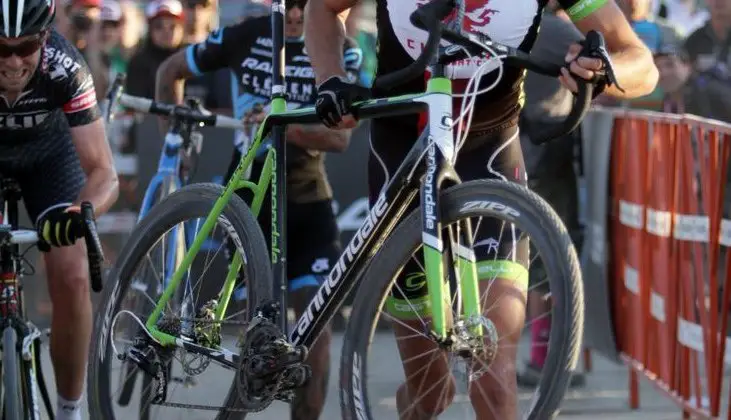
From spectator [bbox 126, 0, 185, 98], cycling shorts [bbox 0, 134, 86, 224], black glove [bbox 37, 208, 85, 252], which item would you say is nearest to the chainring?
black glove [bbox 37, 208, 85, 252]

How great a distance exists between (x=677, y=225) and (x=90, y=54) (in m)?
5.48

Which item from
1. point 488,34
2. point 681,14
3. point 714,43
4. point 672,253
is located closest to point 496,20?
point 488,34

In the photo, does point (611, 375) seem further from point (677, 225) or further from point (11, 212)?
point (11, 212)

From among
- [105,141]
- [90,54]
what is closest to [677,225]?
[105,141]

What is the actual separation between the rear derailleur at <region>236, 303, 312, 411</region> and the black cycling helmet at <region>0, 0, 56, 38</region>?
133 centimetres

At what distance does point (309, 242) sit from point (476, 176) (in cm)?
222

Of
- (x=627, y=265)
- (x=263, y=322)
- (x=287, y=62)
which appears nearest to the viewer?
(x=263, y=322)

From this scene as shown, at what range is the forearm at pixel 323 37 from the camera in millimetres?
5352

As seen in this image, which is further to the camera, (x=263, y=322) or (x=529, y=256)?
(x=263, y=322)

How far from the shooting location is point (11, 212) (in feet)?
19.8

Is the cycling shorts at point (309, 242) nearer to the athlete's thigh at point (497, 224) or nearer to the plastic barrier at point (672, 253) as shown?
the plastic barrier at point (672, 253)

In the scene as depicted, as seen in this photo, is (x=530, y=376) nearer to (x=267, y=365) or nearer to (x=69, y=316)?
(x=69, y=316)

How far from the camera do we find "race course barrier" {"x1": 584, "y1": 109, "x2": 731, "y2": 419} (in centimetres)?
725

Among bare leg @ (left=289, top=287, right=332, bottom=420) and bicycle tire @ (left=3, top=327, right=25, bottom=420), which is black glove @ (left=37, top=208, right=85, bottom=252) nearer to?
bicycle tire @ (left=3, top=327, right=25, bottom=420)
